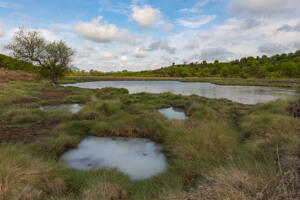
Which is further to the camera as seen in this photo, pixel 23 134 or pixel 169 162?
pixel 23 134

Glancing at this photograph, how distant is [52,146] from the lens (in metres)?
7.05

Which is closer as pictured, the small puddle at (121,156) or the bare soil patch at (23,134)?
the small puddle at (121,156)

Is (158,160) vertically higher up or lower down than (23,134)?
lower down

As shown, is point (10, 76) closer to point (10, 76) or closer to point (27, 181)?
point (10, 76)

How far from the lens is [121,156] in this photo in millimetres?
7203

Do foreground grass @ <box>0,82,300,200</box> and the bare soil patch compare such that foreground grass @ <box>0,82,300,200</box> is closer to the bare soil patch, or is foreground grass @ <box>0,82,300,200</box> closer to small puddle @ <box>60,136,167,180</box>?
the bare soil patch

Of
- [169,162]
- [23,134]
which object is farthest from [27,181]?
[23,134]

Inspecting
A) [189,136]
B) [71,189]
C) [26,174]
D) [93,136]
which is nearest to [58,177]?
[71,189]

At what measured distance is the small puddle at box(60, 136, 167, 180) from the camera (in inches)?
242

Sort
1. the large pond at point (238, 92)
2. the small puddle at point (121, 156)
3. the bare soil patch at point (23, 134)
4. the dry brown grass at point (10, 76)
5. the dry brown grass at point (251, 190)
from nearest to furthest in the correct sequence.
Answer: the dry brown grass at point (251, 190), the small puddle at point (121, 156), the bare soil patch at point (23, 134), the large pond at point (238, 92), the dry brown grass at point (10, 76)

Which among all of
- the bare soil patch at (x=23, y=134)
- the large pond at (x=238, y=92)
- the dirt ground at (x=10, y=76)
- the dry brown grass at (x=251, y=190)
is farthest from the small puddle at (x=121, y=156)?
the dirt ground at (x=10, y=76)

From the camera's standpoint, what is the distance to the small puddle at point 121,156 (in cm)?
615

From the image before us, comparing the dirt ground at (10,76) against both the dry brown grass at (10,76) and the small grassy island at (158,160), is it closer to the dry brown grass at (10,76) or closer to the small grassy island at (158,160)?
the dry brown grass at (10,76)

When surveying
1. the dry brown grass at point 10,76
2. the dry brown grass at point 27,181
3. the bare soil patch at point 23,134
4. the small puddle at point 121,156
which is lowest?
the small puddle at point 121,156
